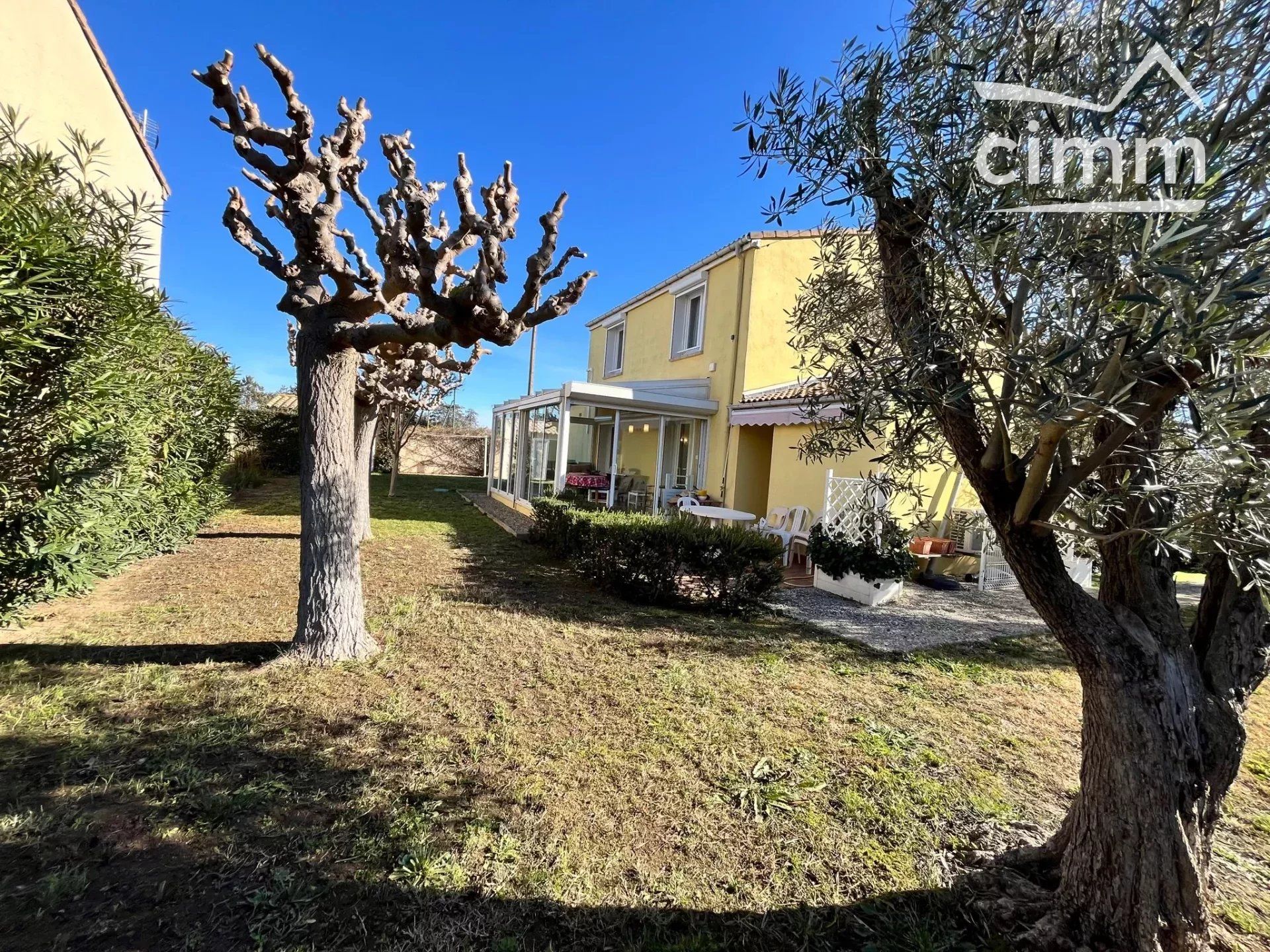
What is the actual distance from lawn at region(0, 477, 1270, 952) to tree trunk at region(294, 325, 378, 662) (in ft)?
1.83

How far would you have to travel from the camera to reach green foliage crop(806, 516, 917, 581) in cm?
984

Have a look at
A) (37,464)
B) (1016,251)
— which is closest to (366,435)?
(37,464)

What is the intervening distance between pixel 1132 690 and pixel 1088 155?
2.55 metres

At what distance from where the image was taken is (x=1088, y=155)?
2.27 meters

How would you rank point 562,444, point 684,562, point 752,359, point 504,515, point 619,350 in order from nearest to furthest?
point 684,562 < point 562,444 < point 752,359 < point 504,515 < point 619,350

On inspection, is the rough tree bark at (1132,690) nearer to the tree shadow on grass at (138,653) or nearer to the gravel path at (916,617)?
the gravel path at (916,617)

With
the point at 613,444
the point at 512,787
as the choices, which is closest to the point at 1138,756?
the point at 512,787

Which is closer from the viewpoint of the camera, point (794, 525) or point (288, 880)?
point (288, 880)

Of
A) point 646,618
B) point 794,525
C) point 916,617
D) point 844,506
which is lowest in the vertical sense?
point 646,618

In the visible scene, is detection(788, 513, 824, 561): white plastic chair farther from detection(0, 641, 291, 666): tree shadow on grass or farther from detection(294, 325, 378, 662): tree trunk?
detection(0, 641, 291, 666): tree shadow on grass

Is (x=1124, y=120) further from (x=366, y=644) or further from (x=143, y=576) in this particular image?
(x=143, y=576)

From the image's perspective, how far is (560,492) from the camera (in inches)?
620

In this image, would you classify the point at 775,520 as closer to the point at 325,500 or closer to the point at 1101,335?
the point at 325,500

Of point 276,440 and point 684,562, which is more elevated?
point 276,440
